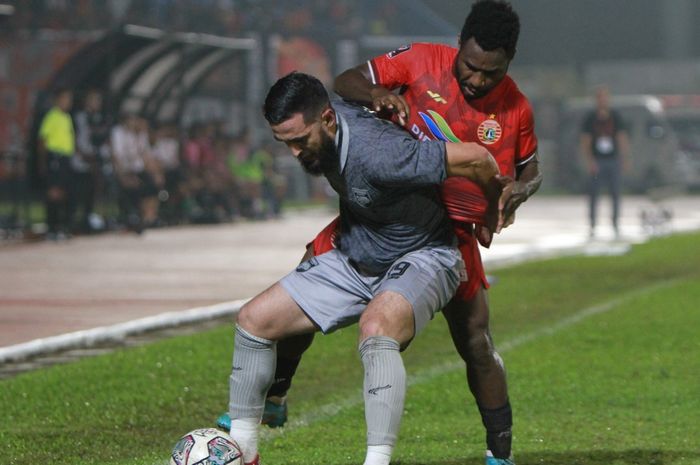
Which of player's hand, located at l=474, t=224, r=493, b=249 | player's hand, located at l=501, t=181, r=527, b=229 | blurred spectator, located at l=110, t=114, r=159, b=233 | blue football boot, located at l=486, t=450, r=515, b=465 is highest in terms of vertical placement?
player's hand, located at l=501, t=181, r=527, b=229

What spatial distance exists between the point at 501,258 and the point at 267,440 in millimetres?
13120

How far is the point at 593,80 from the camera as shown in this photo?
6103 centimetres

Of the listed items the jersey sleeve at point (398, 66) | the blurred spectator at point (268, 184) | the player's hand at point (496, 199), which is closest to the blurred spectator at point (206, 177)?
the blurred spectator at point (268, 184)

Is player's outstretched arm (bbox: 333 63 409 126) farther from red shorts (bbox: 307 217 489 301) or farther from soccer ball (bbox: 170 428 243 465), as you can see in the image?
soccer ball (bbox: 170 428 243 465)

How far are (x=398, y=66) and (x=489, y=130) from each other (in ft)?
1.45

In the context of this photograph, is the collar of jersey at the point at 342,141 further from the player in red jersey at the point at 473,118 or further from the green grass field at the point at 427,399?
the green grass field at the point at 427,399

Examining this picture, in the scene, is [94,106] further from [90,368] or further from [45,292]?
[90,368]

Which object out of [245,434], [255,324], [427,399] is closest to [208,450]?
[245,434]

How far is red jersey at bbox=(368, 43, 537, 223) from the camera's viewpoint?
6.87 metres

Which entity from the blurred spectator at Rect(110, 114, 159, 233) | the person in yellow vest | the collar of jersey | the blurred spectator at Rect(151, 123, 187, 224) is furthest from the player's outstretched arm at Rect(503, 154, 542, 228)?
the blurred spectator at Rect(151, 123, 187, 224)

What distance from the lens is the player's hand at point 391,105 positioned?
6.53 m

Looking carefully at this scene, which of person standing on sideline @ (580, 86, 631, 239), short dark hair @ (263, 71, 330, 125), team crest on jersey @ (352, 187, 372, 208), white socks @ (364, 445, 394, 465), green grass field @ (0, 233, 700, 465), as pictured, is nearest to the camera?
white socks @ (364, 445, 394, 465)

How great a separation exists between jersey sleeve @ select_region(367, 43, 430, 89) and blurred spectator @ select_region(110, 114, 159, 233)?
18738mm

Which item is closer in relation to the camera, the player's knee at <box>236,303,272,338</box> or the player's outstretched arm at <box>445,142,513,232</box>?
the player's outstretched arm at <box>445,142,513,232</box>
